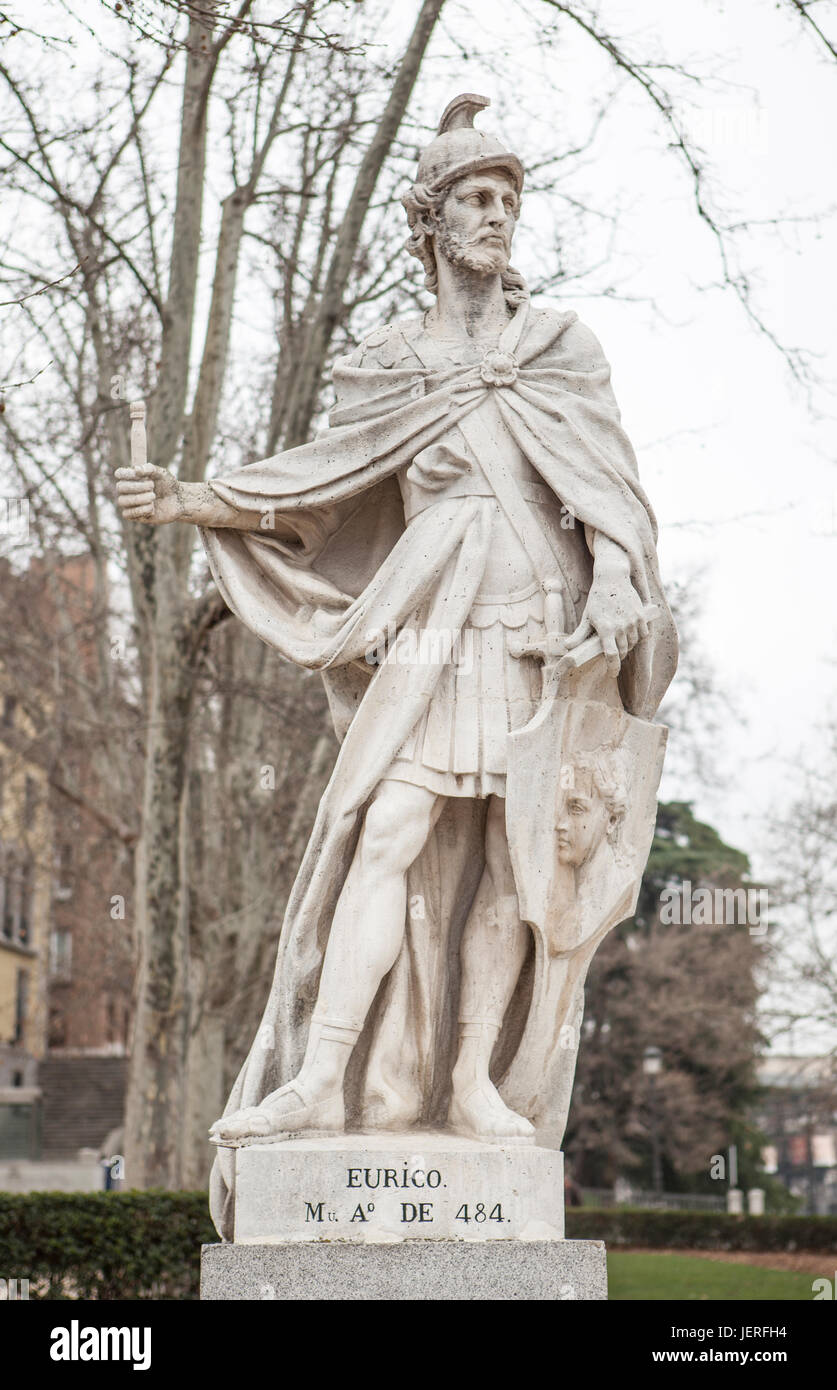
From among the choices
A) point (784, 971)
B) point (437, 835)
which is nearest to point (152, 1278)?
point (437, 835)

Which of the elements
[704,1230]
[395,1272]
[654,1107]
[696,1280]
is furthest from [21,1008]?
[395,1272]

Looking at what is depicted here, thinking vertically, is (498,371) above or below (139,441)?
above

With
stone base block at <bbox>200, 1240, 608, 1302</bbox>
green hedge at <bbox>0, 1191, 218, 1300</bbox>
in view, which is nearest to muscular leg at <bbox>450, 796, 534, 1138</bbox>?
stone base block at <bbox>200, 1240, 608, 1302</bbox>

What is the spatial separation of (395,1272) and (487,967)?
1061mm

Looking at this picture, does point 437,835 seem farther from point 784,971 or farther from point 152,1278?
point 784,971

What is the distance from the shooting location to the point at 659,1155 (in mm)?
36375

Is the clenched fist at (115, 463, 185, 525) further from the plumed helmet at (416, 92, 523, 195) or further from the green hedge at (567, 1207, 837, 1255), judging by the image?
the green hedge at (567, 1207, 837, 1255)

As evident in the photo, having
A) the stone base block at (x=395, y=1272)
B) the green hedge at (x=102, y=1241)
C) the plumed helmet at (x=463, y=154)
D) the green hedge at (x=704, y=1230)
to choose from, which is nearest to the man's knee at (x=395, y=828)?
the stone base block at (x=395, y=1272)

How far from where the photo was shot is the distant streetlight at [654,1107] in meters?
31.2

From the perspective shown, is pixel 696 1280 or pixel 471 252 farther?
pixel 696 1280

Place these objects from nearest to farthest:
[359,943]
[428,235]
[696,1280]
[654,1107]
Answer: [359,943]
[428,235]
[696,1280]
[654,1107]

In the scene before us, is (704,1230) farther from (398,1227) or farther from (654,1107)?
(398,1227)

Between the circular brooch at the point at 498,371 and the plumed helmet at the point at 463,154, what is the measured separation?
62cm

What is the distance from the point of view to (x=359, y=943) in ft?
18.3
